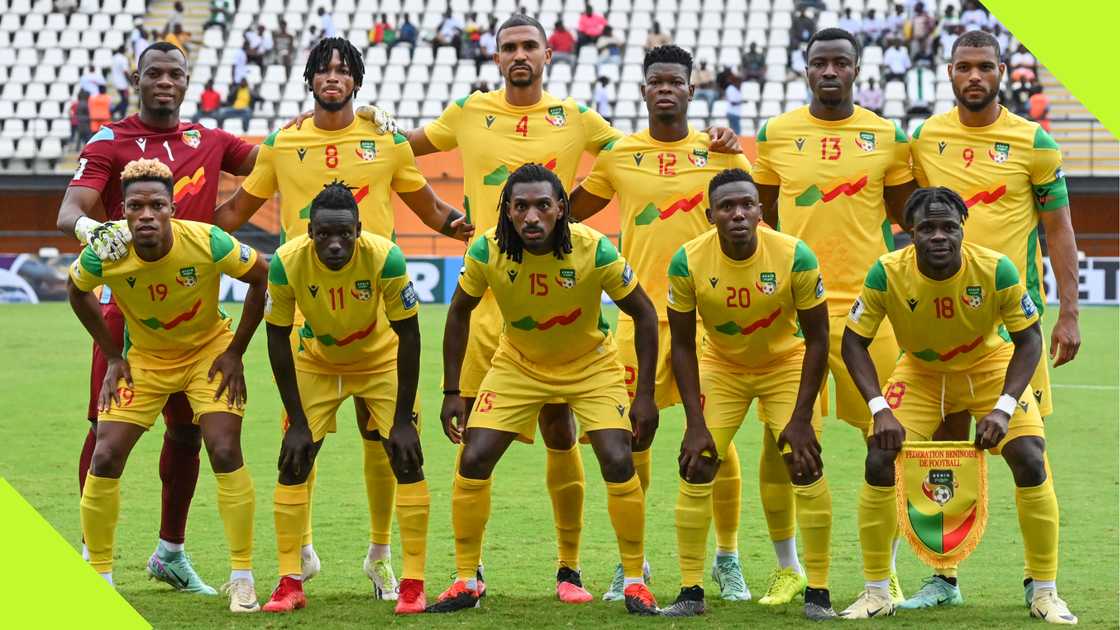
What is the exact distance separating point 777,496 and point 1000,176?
1.88m

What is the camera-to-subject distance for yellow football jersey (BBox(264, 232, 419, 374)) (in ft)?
21.5

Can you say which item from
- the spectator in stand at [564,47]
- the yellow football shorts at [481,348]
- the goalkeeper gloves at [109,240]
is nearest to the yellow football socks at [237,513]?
the goalkeeper gloves at [109,240]

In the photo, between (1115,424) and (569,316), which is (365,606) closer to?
(569,316)

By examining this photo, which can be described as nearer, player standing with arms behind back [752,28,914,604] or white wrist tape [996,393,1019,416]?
white wrist tape [996,393,1019,416]

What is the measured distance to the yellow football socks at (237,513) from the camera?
6.50 meters

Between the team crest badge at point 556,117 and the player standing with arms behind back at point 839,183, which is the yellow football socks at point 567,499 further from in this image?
the team crest badge at point 556,117

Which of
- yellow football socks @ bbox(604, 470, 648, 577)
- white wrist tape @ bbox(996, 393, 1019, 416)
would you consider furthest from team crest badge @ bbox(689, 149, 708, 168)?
white wrist tape @ bbox(996, 393, 1019, 416)

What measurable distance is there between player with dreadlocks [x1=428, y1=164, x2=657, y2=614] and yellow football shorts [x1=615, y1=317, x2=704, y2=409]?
Result: 53 cm

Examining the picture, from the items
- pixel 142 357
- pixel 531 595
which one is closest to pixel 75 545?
pixel 142 357

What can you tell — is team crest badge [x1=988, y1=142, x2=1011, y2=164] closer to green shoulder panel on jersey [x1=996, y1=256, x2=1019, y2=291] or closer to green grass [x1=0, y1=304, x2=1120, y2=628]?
green shoulder panel on jersey [x1=996, y1=256, x2=1019, y2=291]

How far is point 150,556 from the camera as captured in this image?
764cm

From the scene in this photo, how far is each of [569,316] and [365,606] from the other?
5.31 ft

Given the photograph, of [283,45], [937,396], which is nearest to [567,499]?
[937,396]

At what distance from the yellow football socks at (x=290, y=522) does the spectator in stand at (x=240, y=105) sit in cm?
2130
